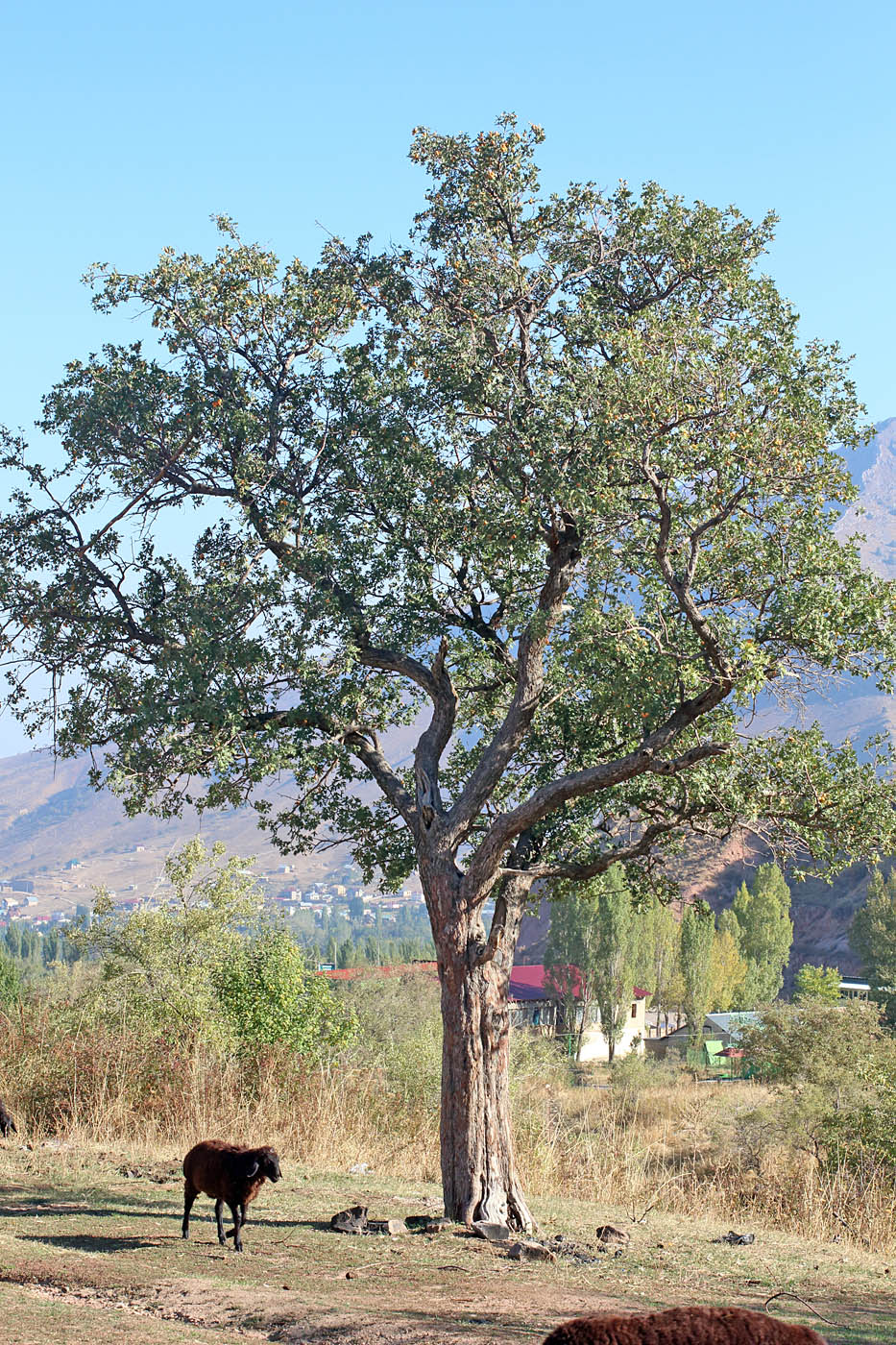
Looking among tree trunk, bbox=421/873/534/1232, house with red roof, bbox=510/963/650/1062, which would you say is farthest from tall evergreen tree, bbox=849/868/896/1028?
tree trunk, bbox=421/873/534/1232

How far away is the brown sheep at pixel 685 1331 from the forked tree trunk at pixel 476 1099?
597cm

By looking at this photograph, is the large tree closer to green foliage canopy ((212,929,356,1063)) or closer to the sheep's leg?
the sheep's leg

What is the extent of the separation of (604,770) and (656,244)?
5.30 meters

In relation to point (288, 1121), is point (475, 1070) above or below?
above

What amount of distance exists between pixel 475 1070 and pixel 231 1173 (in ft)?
8.49

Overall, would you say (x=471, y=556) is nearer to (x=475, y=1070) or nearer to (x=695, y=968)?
(x=475, y=1070)

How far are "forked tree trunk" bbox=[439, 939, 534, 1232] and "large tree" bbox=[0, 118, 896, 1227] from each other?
27mm

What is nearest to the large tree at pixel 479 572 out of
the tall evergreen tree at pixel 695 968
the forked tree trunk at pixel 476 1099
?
the forked tree trunk at pixel 476 1099

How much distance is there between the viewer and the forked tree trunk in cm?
986

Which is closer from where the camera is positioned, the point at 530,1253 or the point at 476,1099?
the point at 530,1253

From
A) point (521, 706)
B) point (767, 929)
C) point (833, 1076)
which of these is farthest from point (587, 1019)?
point (521, 706)

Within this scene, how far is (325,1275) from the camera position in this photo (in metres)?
7.81

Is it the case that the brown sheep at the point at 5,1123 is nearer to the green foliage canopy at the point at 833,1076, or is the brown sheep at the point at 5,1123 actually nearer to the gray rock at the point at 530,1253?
the gray rock at the point at 530,1253

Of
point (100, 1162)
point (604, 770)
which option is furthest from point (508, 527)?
point (100, 1162)
